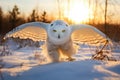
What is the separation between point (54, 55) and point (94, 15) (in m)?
7.87

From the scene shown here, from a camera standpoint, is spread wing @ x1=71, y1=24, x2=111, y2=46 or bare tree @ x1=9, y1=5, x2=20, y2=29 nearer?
spread wing @ x1=71, y1=24, x2=111, y2=46

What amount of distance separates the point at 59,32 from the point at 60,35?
0.07 m

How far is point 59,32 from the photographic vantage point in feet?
21.0

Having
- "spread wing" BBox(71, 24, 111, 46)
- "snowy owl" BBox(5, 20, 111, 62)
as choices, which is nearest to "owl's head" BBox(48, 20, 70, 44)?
"snowy owl" BBox(5, 20, 111, 62)

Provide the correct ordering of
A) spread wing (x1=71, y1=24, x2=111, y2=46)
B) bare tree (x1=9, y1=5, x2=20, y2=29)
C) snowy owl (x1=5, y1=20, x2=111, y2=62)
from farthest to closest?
1. bare tree (x1=9, y1=5, x2=20, y2=29)
2. spread wing (x1=71, y1=24, x2=111, y2=46)
3. snowy owl (x1=5, y1=20, x2=111, y2=62)

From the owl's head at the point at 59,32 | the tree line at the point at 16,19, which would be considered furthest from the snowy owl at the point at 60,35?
the tree line at the point at 16,19

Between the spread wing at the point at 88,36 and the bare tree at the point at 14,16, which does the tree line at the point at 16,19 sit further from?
the spread wing at the point at 88,36

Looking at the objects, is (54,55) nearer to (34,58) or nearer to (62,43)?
(62,43)

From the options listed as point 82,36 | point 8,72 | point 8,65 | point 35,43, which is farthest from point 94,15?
point 8,72

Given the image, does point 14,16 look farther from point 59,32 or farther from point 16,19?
point 59,32

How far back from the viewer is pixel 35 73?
4.79 meters

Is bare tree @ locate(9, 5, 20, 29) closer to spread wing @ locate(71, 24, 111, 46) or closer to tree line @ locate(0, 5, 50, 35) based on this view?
tree line @ locate(0, 5, 50, 35)

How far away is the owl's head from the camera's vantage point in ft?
21.0

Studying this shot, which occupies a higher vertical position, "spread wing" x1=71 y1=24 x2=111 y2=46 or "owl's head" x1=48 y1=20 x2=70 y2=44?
"owl's head" x1=48 y1=20 x2=70 y2=44
